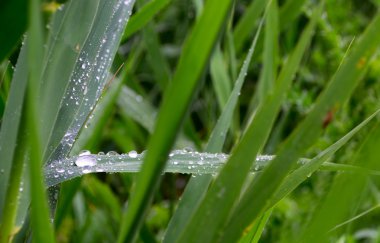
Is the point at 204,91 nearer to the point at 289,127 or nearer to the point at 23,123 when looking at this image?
the point at 289,127

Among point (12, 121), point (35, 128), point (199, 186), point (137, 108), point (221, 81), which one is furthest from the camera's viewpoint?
point (137, 108)

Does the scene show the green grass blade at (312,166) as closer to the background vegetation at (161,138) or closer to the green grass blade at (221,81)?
the background vegetation at (161,138)

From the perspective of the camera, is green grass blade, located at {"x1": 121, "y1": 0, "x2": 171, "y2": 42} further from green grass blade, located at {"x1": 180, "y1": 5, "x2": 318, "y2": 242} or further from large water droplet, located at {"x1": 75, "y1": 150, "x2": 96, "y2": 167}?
green grass blade, located at {"x1": 180, "y1": 5, "x2": 318, "y2": 242}

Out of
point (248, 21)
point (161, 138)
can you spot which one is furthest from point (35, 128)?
point (248, 21)

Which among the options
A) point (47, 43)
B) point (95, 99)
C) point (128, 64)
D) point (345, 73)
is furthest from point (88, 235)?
point (345, 73)

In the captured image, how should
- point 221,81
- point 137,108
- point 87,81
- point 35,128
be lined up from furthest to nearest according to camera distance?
1. point 137,108
2. point 221,81
3. point 87,81
4. point 35,128

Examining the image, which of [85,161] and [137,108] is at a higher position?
[137,108]

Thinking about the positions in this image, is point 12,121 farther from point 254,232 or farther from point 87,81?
point 254,232
